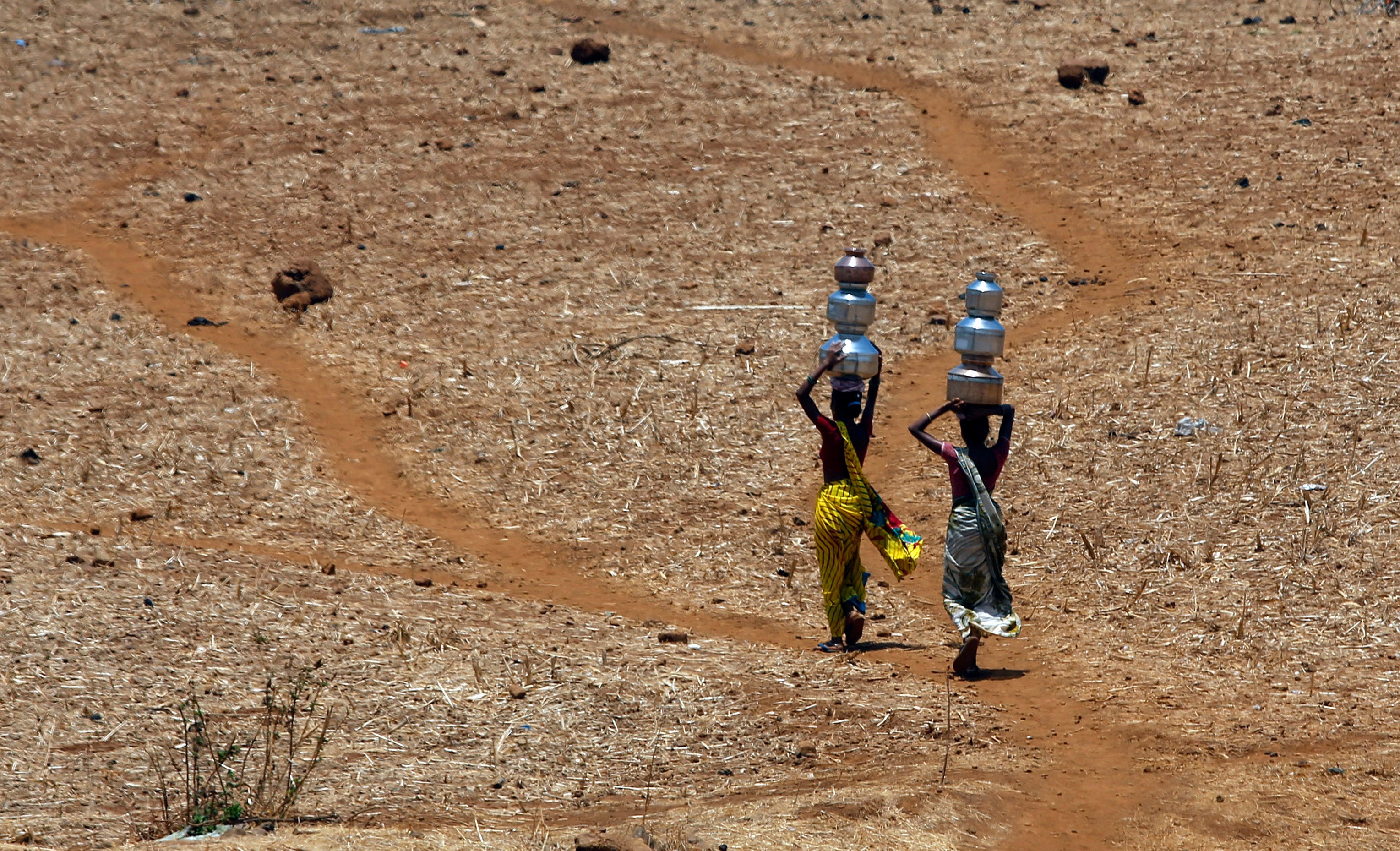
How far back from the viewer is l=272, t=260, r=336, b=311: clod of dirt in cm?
1596

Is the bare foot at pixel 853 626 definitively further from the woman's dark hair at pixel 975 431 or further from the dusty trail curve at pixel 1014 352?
the woman's dark hair at pixel 975 431

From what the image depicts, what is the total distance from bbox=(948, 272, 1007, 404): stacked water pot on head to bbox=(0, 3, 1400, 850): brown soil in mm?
1784

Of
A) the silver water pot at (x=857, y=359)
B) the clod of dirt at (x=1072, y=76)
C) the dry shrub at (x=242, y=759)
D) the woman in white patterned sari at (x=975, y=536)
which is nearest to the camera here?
the dry shrub at (x=242, y=759)

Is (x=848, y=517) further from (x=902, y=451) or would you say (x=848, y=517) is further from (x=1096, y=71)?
(x=1096, y=71)

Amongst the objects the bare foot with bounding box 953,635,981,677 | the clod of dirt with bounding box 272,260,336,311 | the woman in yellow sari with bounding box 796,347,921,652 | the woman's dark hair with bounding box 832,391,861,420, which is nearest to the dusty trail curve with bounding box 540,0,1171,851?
the bare foot with bounding box 953,635,981,677

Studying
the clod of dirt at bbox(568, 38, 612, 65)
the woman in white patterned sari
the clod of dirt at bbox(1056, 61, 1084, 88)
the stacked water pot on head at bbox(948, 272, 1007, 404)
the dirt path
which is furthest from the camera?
the clod of dirt at bbox(568, 38, 612, 65)

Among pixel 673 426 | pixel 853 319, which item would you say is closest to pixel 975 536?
pixel 853 319

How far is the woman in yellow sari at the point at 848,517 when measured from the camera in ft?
31.0

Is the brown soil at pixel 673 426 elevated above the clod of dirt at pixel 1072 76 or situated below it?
below

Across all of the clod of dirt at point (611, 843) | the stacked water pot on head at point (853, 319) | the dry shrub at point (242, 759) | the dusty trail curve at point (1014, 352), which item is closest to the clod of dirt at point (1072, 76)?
the dusty trail curve at point (1014, 352)

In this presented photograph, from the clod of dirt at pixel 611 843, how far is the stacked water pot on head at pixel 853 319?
3622 millimetres

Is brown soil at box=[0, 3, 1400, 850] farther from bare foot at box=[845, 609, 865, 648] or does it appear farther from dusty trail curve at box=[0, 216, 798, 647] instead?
bare foot at box=[845, 609, 865, 648]

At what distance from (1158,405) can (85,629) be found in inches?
345

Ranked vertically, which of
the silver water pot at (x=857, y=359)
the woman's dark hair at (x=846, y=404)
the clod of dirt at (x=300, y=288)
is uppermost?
the silver water pot at (x=857, y=359)
